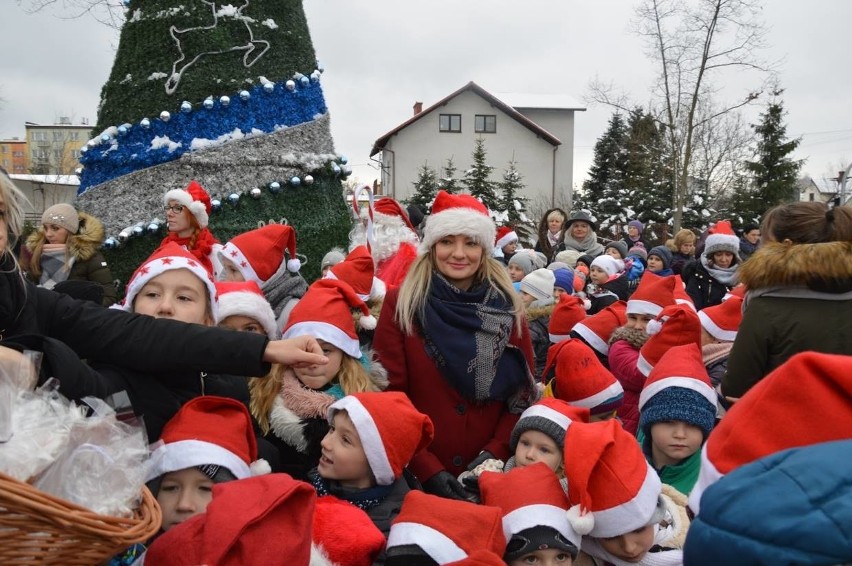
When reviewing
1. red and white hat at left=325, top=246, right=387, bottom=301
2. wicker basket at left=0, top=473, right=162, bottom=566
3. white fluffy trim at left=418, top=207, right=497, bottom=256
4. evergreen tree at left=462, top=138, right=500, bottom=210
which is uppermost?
evergreen tree at left=462, top=138, right=500, bottom=210

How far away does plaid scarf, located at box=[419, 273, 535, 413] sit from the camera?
123 inches

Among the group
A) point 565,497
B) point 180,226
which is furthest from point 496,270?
point 180,226

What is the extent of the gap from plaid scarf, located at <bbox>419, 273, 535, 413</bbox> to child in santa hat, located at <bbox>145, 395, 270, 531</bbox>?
1109 mm

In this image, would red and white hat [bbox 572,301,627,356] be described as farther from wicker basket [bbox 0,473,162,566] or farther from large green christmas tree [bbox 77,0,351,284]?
wicker basket [bbox 0,473,162,566]

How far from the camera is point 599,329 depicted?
5.01 metres

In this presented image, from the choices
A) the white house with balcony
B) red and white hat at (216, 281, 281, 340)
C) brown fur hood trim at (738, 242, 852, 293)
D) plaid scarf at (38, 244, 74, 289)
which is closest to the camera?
brown fur hood trim at (738, 242, 852, 293)

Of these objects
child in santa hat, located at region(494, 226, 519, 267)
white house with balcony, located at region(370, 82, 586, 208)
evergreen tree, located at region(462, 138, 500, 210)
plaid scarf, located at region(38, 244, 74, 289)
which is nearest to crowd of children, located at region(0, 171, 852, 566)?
plaid scarf, located at region(38, 244, 74, 289)

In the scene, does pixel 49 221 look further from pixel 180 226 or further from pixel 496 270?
pixel 496 270

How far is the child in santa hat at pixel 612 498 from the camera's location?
2305mm

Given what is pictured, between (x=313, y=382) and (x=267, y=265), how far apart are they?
1.43m

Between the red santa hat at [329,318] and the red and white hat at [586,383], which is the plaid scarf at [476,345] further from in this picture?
the red and white hat at [586,383]

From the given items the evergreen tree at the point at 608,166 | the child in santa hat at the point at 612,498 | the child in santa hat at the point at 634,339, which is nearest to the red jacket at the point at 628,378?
the child in santa hat at the point at 634,339

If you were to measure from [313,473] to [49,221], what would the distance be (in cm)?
449

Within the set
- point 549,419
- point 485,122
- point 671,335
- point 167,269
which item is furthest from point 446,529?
point 485,122
